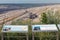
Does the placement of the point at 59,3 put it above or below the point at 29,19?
above

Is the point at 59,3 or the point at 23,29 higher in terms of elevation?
the point at 59,3

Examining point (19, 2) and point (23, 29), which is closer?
point (23, 29)

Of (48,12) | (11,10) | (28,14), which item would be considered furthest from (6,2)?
(48,12)

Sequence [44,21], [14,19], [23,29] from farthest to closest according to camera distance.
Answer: [14,19] → [44,21] → [23,29]

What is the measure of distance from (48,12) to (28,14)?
3.40 ft

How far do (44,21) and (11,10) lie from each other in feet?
6.66

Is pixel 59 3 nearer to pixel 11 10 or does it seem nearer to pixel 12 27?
pixel 11 10

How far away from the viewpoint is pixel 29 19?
1244 cm

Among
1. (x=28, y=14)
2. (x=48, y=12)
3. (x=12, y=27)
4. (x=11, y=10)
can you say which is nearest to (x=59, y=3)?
(x=48, y=12)

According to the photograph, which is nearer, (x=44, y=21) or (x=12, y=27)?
(x=12, y=27)

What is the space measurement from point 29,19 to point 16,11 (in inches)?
32.4

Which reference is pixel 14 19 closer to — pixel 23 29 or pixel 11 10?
pixel 11 10

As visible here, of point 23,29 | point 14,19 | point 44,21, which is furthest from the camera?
point 14,19

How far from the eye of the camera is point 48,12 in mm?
12305
